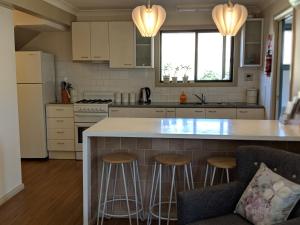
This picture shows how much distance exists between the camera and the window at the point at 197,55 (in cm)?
553

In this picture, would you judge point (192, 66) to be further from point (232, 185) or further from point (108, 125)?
point (232, 185)

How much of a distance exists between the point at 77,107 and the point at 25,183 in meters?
1.47

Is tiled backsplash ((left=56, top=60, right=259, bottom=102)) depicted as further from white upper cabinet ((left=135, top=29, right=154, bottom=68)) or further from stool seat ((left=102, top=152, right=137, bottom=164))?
stool seat ((left=102, top=152, right=137, bottom=164))

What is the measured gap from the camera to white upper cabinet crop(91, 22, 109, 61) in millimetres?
5316

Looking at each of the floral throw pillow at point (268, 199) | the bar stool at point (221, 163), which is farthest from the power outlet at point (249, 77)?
the floral throw pillow at point (268, 199)

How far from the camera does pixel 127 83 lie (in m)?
5.71

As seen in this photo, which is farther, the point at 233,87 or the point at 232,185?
the point at 233,87

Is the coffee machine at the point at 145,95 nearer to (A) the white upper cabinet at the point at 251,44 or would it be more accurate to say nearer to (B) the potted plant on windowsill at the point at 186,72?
(B) the potted plant on windowsill at the point at 186,72

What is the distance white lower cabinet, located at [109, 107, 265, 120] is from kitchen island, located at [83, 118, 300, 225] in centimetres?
174

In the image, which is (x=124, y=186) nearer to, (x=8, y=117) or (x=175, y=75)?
(x=8, y=117)

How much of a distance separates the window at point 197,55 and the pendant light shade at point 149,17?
2.60 metres

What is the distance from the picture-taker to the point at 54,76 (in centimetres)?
571

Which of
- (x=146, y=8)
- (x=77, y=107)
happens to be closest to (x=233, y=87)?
(x=77, y=107)

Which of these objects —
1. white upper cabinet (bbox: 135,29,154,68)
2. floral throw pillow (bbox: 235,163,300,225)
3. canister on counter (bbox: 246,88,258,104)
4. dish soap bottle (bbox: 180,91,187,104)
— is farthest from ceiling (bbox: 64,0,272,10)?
floral throw pillow (bbox: 235,163,300,225)
